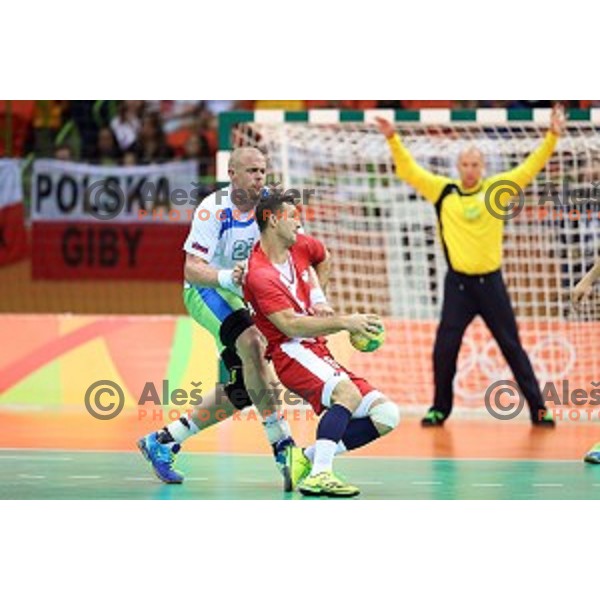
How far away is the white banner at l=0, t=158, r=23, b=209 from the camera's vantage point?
63.4 feet

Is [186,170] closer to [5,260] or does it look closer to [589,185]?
[5,260]

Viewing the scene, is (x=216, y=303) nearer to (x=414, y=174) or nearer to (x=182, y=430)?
(x=182, y=430)

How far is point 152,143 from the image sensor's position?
20.1 m

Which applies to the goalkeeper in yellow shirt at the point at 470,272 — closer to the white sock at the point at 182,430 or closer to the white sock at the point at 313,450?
the white sock at the point at 182,430

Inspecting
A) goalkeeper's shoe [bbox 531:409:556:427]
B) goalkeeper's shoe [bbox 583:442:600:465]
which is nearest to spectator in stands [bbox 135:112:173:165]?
goalkeeper's shoe [bbox 531:409:556:427]

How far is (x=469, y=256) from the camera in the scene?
49.7 feet

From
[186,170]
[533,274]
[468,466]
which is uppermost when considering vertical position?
[186,170]

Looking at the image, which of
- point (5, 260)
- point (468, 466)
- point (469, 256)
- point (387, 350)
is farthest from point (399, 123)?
point (5, 260)

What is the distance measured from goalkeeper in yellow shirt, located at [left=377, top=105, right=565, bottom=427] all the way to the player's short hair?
16.5 ft

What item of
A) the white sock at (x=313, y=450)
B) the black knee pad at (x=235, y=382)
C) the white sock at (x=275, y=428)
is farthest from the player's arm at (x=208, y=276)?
the white sock at (x=313, y=450)

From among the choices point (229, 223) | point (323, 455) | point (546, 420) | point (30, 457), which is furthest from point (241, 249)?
point (546, 420)

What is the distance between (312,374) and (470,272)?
5473 millimetres

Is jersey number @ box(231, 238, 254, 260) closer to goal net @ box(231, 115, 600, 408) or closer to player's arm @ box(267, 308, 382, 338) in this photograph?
player's arm @ box(267, 308, 382, 338)

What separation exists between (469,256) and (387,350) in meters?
1.78
